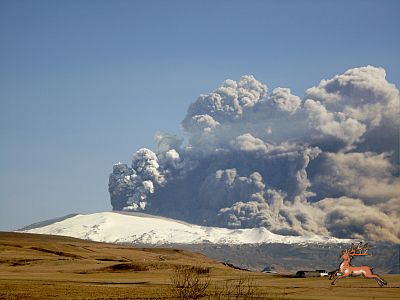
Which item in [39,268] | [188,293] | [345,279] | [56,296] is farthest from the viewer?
[39,268]

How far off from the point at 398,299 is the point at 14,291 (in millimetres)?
46925

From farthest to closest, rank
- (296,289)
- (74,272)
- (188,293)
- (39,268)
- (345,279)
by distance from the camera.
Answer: (39,268) < (74,272) < (345,279) < (296,289) < (188,293)

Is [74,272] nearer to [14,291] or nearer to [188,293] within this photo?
[14,291]

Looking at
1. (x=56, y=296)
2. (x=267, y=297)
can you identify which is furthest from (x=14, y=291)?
(x=267, y=297)

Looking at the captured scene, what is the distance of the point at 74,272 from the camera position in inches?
5891

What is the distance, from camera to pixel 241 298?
258 ft

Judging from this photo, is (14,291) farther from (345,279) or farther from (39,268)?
(39,268)

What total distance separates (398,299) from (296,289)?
71.9 feet

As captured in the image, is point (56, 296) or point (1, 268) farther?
point (1, 268)

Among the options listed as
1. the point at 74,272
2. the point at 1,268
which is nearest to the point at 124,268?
the point at 74,272

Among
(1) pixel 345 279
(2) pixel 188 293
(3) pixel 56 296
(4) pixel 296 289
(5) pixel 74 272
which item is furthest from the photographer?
(5) pixel 74 272

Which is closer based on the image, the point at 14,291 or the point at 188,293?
the point at 188,293

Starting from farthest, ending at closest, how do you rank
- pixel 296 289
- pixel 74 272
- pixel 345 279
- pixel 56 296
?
pixel 74 272 → pixel 345 279 → pixel 296 289 → pixel 56 296

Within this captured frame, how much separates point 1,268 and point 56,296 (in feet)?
253
